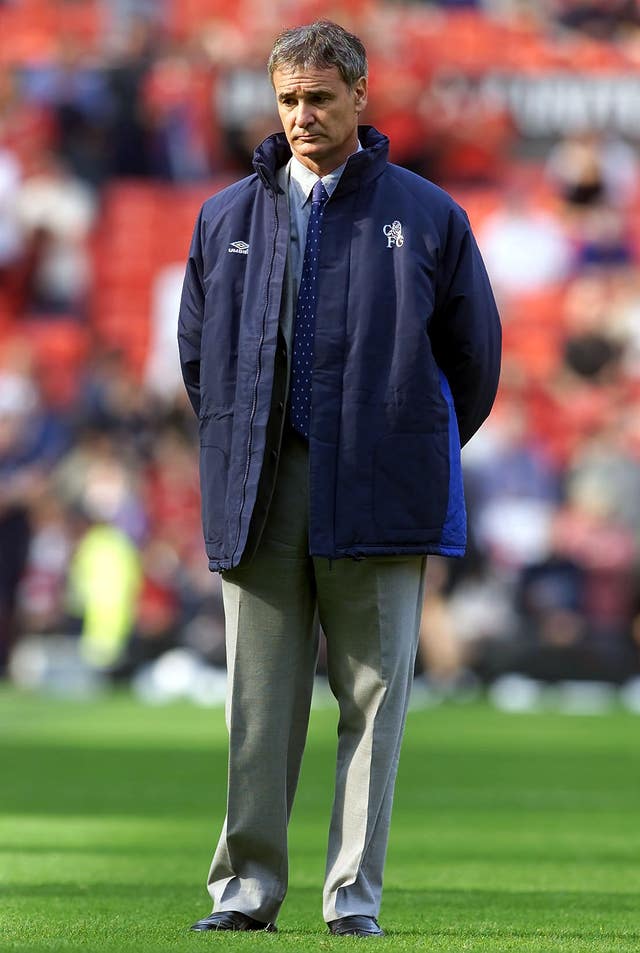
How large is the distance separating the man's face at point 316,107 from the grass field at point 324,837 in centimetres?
175

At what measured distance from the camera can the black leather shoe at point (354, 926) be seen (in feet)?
14.0

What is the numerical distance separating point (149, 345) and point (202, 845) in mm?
13930

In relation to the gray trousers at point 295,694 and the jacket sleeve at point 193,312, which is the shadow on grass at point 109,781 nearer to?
the gray trousers at point 295,694

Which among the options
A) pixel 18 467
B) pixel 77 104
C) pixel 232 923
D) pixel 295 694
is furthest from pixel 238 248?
pixel 77 104

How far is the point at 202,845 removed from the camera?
6789mm

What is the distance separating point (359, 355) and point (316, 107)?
56cm

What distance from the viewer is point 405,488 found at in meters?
4.27

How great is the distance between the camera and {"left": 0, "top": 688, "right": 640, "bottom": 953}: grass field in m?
4.47

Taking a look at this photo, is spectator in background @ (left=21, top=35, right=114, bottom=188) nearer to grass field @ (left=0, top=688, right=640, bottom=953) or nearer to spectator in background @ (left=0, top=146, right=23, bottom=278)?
spectator in background @ (left=0, top=146, right=23, bottom=278)

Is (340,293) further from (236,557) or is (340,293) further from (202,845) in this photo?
(202,845)

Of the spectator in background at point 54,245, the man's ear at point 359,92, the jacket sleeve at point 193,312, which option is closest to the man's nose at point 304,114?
the man's ear at point 359,92

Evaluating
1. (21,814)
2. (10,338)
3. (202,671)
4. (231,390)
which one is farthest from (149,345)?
(231,390)

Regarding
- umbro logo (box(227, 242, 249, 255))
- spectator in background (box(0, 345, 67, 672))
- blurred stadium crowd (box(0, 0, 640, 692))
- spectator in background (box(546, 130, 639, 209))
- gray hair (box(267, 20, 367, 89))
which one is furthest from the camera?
spectator in background (box(546, 130, 639, 209))

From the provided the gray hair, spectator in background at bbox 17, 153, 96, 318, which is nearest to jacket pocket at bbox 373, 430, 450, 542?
the gray hair
